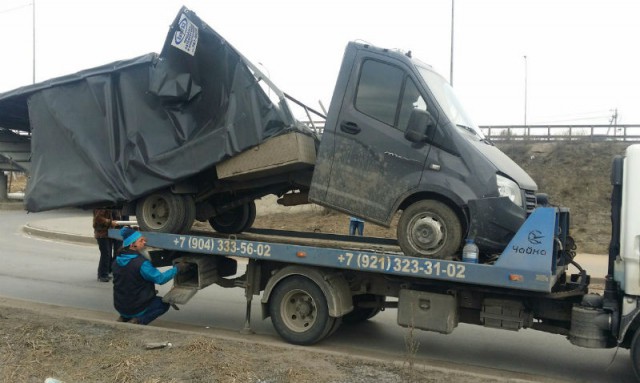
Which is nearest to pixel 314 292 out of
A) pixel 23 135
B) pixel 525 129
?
pixel 23 135

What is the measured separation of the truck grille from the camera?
6067 millimetres

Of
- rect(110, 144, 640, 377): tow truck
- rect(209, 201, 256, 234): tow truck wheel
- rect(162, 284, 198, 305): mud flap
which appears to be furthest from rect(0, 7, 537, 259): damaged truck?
rect(162, 284, 198, 305): mud flap

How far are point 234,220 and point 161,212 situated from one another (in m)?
1.55

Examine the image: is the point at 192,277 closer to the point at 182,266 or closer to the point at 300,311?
the point at 182,266

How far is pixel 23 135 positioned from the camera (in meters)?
9.26

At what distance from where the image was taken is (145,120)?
7.50 meters

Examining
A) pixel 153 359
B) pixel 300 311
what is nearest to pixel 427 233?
pixel 300 311

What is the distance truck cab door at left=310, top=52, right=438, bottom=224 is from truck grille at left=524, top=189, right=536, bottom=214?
3.73 ft

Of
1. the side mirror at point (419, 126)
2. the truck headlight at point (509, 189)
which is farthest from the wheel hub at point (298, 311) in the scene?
the truck headlight at point (509, 189)

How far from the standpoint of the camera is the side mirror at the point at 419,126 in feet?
19.6

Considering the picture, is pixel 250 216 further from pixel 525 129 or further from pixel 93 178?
pixel 525 129

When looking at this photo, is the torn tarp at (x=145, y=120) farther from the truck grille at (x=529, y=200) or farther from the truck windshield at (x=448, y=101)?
the truck grille at (x=529, y=200)

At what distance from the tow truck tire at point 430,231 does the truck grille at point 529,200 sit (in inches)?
30.2

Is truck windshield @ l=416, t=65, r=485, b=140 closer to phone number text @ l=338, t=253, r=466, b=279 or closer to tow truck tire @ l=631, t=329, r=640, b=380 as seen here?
phone number text @ l=338, t=253, r=466, b=279
